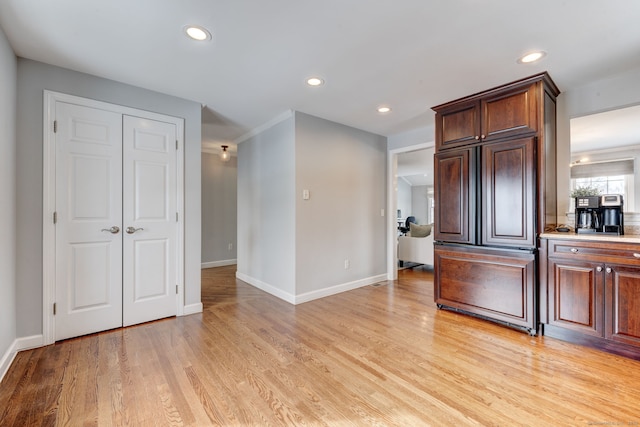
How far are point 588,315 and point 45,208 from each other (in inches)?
177

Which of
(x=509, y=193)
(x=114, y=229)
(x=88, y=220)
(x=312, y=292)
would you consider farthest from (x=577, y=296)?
(x=88, y=220)

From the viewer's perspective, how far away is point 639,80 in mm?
2443

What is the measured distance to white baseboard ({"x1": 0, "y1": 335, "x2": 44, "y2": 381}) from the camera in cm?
193

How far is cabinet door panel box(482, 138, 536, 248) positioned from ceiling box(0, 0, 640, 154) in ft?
2.17

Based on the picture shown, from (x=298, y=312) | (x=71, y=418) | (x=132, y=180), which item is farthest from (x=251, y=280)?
(x=71, y=418)

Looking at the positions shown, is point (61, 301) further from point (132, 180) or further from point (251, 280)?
point (251, 280)

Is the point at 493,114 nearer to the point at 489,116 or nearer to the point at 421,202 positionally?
the point at 489,116

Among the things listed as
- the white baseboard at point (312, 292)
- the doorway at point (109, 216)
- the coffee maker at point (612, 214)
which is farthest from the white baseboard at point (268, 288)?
the coffee maker at point (612, 214)

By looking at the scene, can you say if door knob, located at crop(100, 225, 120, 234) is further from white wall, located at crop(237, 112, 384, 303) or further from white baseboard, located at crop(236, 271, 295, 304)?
white baseboard, located at crop(236, 271, 295, 304)

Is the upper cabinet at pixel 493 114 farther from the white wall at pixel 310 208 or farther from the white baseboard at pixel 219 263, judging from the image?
the white baseboard at pixel 219 263

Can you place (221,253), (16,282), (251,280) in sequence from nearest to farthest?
(16,282)
(251,280)
(221,253)

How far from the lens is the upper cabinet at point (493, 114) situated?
2539mm

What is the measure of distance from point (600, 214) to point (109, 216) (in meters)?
4.40

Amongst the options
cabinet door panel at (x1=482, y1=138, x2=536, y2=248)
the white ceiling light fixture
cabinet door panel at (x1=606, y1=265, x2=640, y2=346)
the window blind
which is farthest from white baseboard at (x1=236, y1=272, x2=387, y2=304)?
the window blind
